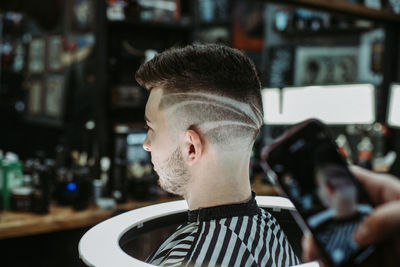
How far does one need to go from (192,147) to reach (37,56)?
4.24m

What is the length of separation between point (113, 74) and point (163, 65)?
110 inches

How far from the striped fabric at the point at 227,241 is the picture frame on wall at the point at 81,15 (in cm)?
319

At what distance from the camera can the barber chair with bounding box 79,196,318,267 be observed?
84 centimetres

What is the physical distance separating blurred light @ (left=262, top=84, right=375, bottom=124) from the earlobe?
8.71 ft

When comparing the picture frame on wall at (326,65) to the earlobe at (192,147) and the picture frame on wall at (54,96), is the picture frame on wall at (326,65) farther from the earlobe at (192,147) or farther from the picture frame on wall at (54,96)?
the earlobe at (192,147)

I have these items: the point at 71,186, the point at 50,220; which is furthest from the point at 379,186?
the point at 71,186

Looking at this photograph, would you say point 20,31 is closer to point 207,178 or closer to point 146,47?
point 146,47

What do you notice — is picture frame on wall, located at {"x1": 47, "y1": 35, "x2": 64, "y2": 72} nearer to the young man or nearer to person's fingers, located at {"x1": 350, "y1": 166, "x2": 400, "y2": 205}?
the young man

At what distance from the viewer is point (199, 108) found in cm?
101

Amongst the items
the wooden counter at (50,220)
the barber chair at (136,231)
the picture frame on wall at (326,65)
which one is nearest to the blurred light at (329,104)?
the wooden counter at (50,220)

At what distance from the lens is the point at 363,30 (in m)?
5.00

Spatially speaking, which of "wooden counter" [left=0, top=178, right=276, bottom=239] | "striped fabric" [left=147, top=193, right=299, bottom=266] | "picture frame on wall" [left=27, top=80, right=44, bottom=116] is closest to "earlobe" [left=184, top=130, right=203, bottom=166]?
"striped fabric" [left=147, top=193, right=299, bottom=266]

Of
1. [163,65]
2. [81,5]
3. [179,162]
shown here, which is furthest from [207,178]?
[81,5]

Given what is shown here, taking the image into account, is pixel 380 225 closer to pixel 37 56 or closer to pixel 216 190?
pixel 216 190
